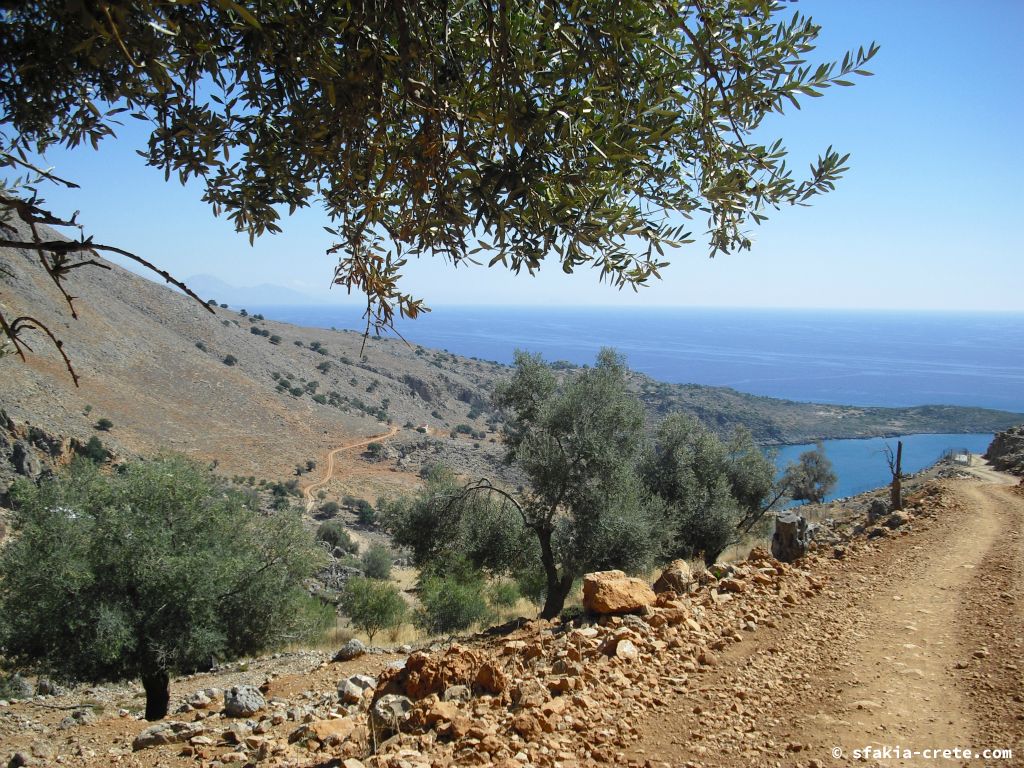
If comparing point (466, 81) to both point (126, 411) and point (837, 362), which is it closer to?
point (126, 411)

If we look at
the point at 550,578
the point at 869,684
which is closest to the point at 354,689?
the point at 869,684

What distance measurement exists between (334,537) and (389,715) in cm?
3033

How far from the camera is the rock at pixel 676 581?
7.03 m

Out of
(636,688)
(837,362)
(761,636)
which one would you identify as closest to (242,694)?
(636,688)

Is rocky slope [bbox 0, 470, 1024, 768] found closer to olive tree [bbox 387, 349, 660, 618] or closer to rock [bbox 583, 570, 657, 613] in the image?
rock [bbox 583, 570, 657, 613]

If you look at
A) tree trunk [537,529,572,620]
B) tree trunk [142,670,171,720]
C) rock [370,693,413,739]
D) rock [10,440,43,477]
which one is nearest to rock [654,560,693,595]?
rock [370,693,413,739]

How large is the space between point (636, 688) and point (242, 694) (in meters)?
4.61

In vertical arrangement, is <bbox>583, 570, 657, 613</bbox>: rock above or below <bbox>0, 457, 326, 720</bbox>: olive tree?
above

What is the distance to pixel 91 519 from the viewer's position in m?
11.0

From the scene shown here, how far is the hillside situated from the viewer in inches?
1351

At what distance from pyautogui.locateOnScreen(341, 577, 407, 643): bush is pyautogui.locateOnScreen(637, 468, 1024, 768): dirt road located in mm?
14989

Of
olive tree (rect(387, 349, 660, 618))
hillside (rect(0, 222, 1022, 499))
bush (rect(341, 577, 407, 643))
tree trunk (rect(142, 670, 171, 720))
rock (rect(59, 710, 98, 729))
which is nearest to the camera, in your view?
rock (rect(59, 710, 98, 729))

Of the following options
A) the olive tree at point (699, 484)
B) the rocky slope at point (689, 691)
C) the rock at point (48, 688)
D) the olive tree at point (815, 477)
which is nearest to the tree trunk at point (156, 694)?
the rocky slope at point (689, 691)

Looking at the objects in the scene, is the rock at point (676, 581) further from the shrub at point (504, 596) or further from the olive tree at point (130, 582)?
the shrub at point (504, 596)
